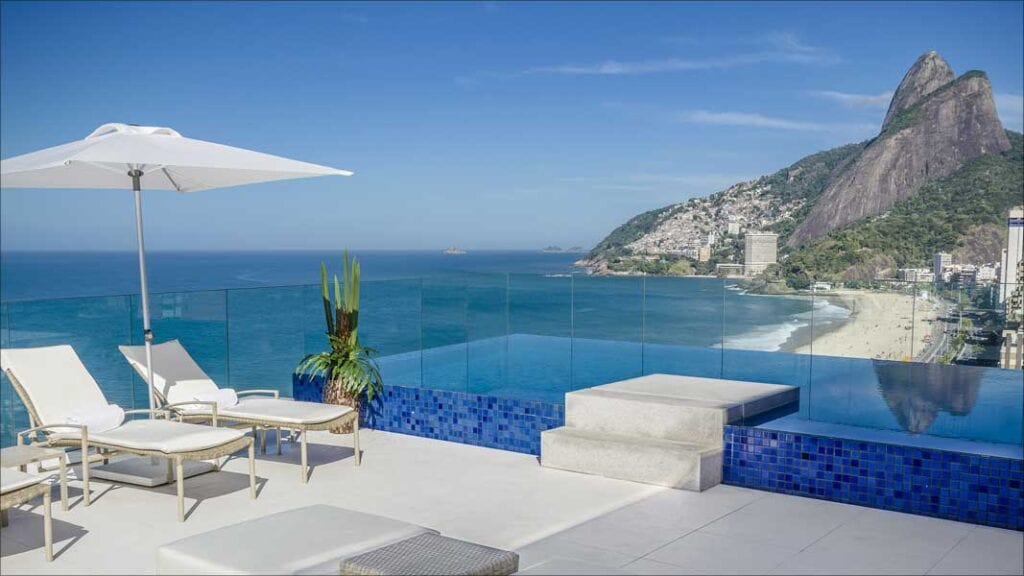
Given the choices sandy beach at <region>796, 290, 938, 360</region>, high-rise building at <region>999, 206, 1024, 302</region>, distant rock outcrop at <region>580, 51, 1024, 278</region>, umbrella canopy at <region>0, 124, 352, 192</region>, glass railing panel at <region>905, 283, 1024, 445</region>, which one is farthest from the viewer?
distant rock outcrop at <region>580, 51, 1024, 278</region>

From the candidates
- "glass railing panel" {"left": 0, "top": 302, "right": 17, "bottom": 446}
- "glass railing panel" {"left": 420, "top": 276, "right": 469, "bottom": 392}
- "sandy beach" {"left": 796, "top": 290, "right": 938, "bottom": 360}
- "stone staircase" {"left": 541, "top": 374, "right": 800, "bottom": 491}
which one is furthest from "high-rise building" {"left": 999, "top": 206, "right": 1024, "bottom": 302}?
"glass railing panel" {"left": 0, "top": 302, "right": 17, "bottom": 446}

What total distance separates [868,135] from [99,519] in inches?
1843

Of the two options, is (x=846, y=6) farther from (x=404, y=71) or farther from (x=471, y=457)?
(x=471, y=457)

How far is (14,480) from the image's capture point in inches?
160

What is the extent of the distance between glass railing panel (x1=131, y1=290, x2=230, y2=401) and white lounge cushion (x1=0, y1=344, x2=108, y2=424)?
1.36 meters

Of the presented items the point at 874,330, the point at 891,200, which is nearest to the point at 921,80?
the point at 891,200

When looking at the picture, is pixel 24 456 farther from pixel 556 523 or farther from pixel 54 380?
pixel 556 523

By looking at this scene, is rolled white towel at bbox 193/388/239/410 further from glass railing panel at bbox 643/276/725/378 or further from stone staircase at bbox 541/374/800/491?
glass railing panel at bbox 643/276/725/378

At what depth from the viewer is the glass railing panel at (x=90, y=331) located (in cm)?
562

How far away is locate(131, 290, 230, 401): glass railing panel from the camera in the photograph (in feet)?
23.4

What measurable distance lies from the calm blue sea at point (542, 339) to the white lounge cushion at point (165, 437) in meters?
0.88

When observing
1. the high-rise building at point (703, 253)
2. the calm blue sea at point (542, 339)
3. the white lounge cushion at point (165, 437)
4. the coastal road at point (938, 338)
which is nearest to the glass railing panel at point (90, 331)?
the calm blue sea at point (542, 339)

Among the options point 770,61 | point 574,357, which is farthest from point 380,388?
point 770,61

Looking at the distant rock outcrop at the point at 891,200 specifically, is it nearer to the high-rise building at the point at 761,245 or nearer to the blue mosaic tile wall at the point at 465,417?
the high-rise building at the point at 761,245
